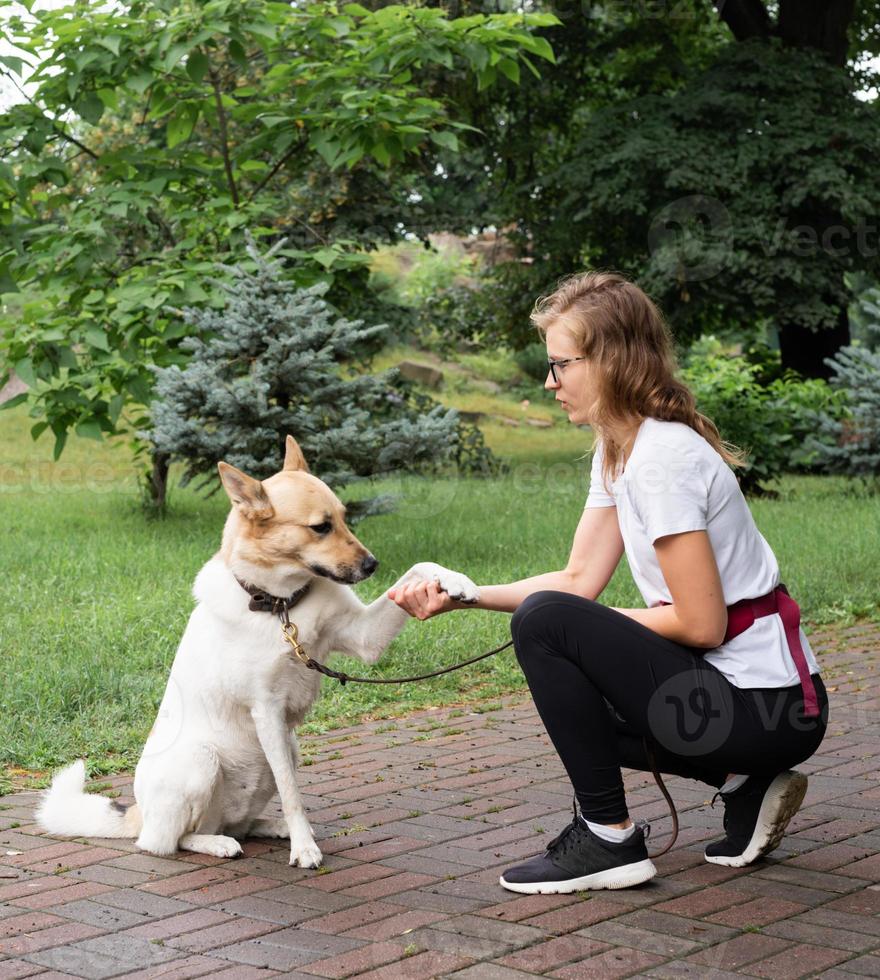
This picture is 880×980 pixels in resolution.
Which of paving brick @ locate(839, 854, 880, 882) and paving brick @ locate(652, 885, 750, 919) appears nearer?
paving brick @ locate(652, 885, 750, 919)

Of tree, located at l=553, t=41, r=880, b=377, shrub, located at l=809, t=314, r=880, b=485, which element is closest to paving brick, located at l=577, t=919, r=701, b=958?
shrub, located at l=809, t=314, r=880, b=485

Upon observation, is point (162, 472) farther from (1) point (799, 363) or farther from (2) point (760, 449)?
(1) point (799, 363)

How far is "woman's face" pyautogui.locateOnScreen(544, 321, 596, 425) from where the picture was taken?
376 centimetres

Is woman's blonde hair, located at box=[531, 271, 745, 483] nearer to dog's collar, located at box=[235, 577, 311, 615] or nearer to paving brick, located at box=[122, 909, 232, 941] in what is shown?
dog's collar, located at box=[235, 577, 311, 615]

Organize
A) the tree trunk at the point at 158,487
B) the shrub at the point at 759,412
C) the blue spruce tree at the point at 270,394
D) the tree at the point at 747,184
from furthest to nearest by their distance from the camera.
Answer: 1. the tree at the point at 747,184
2. the shrub at the point at 759,412
3. the tree trunk at the point at 158,487
4. the blue spruce tree at the point at 270,394

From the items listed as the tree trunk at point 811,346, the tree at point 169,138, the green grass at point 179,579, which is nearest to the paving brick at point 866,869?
the green grass at point 179,579

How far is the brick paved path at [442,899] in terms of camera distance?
10.4ft

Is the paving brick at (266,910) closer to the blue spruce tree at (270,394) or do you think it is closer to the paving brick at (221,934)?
the paving brick at (221,934)

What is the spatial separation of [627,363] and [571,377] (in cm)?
18

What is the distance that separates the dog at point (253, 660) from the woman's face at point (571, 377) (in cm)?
69

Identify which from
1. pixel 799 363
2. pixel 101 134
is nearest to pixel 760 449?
pixel 799 363

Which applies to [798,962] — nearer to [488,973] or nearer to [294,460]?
[488,973]

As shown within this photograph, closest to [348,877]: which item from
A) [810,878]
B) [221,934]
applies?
[221,934]

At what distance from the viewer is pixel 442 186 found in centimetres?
2209
